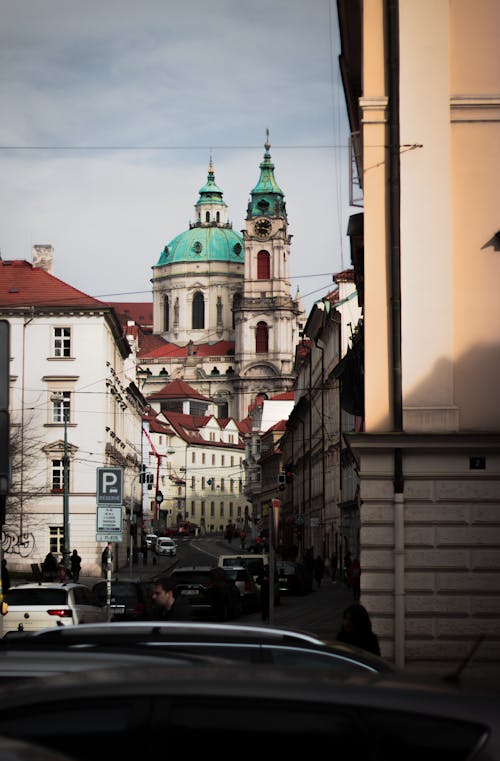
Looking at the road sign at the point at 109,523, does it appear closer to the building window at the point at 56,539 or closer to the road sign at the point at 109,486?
the road sign at the point at 109,486

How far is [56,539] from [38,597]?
4028 cm

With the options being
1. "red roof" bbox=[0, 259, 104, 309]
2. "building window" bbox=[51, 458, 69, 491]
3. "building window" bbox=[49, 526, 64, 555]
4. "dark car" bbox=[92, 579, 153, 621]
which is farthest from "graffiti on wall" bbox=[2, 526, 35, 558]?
"dark car" bbox=[92, 579, 153, 621]

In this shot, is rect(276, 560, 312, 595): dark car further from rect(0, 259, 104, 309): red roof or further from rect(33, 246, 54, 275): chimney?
rect(33, 246, 54, 275): chimney

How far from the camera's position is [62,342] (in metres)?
65.5

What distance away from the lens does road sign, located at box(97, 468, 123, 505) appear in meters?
25.9

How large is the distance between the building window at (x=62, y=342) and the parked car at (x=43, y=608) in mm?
41424

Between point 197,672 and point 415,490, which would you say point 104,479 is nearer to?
point 415,490

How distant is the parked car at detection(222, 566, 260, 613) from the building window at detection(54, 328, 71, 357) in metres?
24.9

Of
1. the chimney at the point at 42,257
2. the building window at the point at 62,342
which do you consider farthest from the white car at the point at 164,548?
the building window at the point at 62,342

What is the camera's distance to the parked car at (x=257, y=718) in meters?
4.89

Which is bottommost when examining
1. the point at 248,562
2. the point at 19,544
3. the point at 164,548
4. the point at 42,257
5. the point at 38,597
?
the point at 38,597

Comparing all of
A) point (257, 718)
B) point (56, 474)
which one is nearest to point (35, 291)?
point (56, 474)

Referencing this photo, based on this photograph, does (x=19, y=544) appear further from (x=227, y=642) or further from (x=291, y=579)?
(x=227, y=642)

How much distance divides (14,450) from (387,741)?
177 ft
